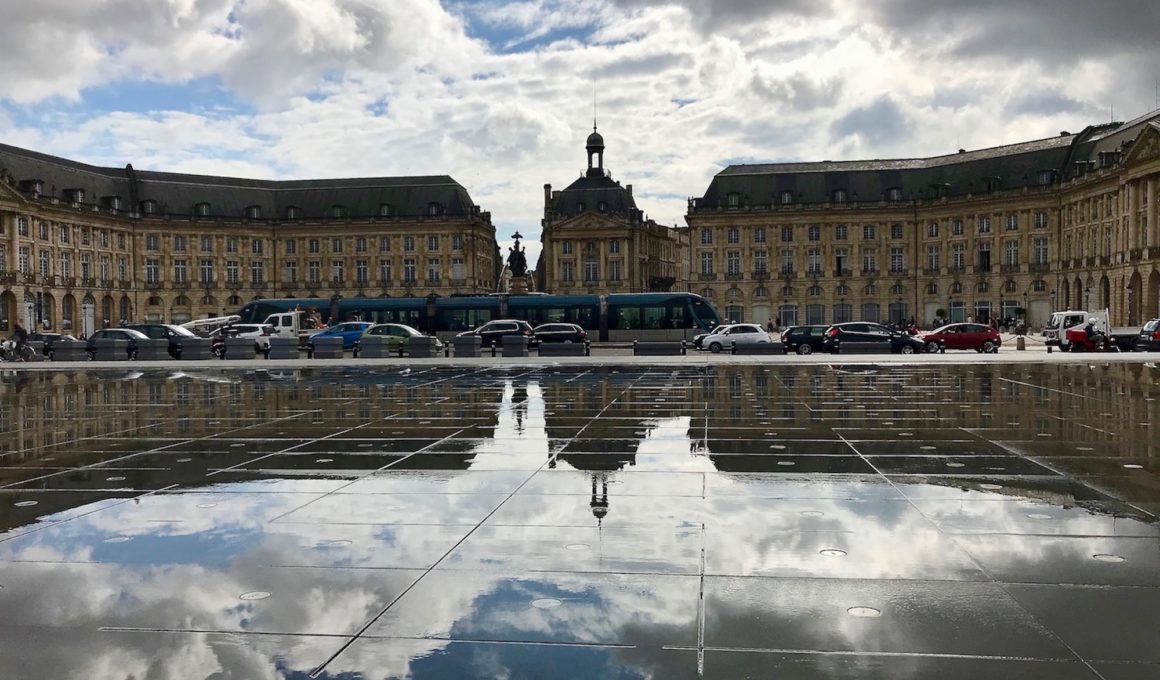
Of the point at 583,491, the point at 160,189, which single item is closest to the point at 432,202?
the point at 160,189

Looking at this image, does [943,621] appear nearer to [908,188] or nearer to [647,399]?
[647,399]

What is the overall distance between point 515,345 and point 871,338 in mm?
15039

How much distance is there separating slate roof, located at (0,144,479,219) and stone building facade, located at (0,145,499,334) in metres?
0.13

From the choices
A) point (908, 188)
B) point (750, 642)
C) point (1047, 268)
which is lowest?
point (750, 642)

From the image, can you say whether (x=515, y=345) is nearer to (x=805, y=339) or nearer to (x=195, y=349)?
(x=805, y=339)

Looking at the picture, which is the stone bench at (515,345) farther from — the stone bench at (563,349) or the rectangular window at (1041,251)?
the rectangular window at (1041,251)

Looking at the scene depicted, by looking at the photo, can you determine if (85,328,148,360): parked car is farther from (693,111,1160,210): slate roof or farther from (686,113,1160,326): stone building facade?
(693,111,1160,210): slate roof

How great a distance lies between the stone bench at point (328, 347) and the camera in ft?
141

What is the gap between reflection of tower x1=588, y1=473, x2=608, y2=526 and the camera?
9.49 meters

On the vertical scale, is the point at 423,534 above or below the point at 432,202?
below

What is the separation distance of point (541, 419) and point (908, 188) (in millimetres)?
92598

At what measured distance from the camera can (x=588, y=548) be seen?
26.9 ft

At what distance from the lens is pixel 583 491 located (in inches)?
423

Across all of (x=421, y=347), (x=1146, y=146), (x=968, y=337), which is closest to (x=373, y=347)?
(x=421, y=347)
